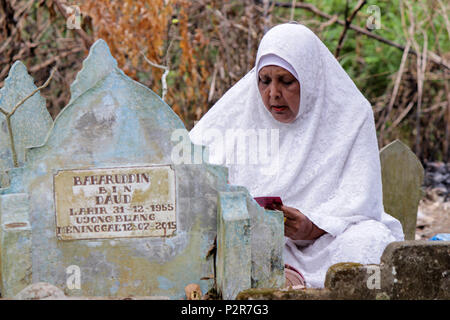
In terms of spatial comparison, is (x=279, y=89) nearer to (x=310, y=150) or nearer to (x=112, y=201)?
(x=310, y=150)

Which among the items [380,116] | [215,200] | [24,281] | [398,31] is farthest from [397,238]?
[398,31]

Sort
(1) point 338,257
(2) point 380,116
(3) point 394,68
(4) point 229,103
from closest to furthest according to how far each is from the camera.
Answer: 1. (1) point 338,257
2. (4) point 229,103
3. (2) point 380,116
4. (3) point 394,68

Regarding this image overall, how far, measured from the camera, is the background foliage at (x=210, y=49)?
19.1ft

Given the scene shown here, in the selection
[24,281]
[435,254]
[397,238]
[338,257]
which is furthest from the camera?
[397,238]

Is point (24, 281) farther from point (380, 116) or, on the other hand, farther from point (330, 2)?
point (330, 2)

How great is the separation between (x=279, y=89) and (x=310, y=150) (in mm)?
383

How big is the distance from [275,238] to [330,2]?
21.1ft

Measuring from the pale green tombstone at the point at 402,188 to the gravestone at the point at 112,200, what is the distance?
2052 mm

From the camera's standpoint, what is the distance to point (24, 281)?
8.84 feet

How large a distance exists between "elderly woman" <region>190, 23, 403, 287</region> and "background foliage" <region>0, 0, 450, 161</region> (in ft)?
5.65

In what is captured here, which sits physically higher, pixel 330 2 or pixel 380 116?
pixel 330 2

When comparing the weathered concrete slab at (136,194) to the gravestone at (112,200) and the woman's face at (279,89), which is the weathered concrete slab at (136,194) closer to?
the gravestone at (112,200)

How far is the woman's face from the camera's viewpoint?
3467 mm

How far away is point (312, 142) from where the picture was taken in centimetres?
359
